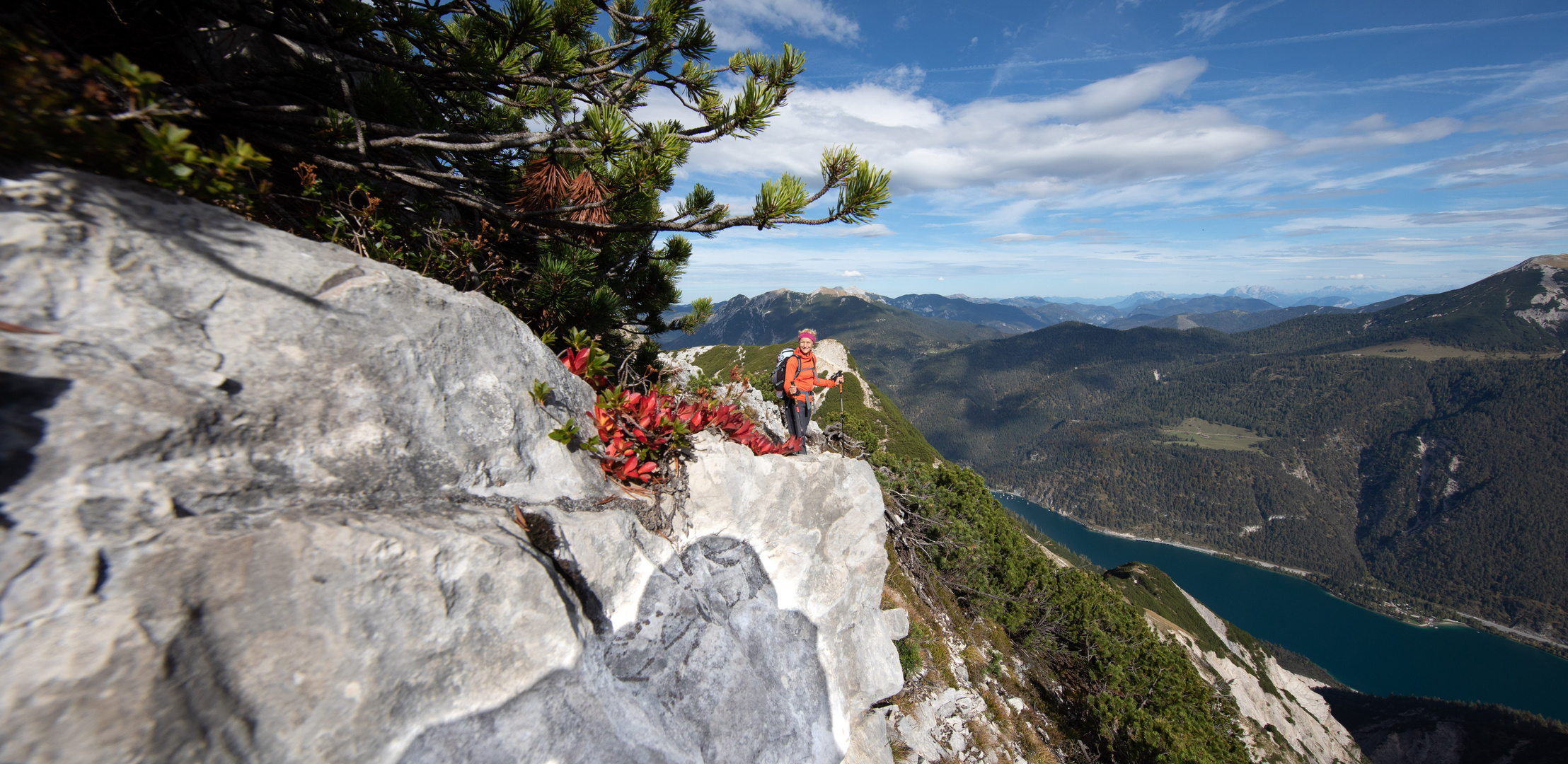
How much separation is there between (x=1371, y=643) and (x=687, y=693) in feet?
788

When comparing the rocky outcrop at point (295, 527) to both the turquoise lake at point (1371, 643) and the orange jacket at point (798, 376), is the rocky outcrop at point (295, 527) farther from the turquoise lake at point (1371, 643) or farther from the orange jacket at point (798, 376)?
the turquoise lake at point (1371, 643)

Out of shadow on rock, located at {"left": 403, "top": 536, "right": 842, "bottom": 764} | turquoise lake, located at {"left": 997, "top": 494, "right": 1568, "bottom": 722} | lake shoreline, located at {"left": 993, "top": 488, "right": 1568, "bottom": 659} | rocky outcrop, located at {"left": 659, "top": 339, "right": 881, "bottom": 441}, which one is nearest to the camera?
shadow on rock, located at {"left": 403, "top": 536, "right": 842, "bottom": 764}

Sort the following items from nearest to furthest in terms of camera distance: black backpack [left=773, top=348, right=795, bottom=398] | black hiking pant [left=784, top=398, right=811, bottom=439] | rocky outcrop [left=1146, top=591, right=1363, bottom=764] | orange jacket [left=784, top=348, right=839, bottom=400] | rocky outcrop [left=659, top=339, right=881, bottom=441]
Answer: rocky outcrop [left=659, top=339, right=881, bottom=441], orange jacket [left=784, top=348, right=839, bottom=400], black backpack [left=773, top=348, right=795, bottom=398], black hiking pant [left=784, top=398, right=811, bottom=439], rocky outcrop [left=1146, top=591, right=1363, bottom=764]

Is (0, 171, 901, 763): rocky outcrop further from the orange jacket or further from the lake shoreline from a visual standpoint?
the lake shoreline

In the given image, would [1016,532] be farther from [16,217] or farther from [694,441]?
[16,217]

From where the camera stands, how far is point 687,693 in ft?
18.2

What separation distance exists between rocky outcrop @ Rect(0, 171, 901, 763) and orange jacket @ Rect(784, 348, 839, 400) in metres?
4.65

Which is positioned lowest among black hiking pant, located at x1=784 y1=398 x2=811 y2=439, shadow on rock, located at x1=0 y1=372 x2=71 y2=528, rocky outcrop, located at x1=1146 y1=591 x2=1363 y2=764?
rocky outcrop, located at x1=1146 y1=591 x2=1363 y2=764

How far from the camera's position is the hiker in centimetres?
1005

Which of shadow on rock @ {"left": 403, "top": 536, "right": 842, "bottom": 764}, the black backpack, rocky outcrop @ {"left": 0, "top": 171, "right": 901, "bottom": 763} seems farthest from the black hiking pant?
rocky outcrop @ {"left": 0, "top": 171, "right": 901, "bottom": 763}

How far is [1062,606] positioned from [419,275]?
1966cm

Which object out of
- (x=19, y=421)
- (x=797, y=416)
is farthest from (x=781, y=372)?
(x=19, y=421)

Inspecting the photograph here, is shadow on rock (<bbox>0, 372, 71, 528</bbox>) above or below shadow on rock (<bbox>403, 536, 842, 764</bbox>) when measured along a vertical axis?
above

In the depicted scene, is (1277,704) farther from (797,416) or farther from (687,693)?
(687,693)
